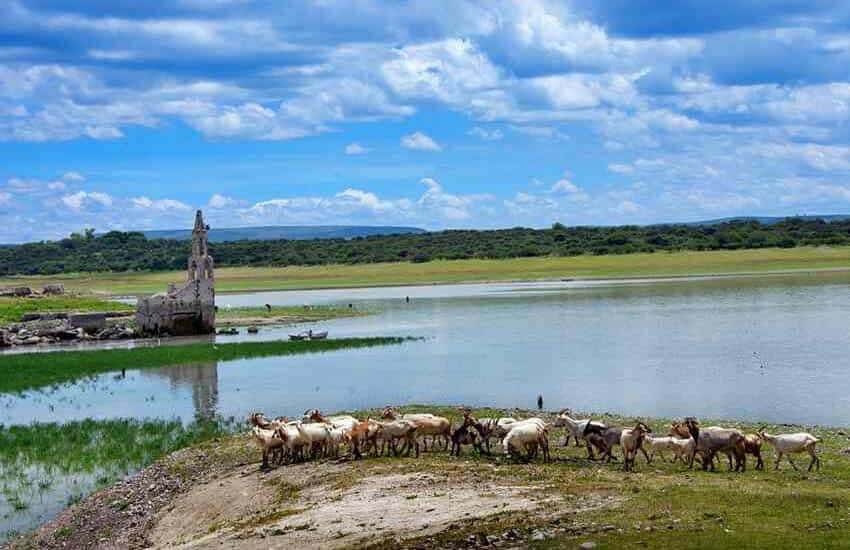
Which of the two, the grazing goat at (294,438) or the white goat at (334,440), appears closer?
the grazing goat at (294,438)

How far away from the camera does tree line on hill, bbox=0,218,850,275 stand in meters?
142

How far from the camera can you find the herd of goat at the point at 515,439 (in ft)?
61.4

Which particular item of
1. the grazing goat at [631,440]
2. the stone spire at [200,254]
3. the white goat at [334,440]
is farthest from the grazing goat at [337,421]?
the stone spire at [200,254]

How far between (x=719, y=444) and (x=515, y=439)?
372 cm

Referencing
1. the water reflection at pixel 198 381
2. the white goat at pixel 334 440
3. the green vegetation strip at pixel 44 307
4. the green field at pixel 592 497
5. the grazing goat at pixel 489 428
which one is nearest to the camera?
the green field at pixel 592 497

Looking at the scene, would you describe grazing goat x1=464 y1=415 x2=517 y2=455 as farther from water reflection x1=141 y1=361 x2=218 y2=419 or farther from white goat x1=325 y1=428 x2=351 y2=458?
water reflection x1=141 y1=361 x2=218 y2=419

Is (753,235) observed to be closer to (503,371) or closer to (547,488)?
(503,371)

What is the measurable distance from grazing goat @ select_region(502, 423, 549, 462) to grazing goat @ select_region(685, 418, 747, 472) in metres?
2.73

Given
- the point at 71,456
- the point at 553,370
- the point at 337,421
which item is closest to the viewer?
the point at 337,421

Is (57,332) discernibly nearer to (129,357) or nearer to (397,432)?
(129,357)

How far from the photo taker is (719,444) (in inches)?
734

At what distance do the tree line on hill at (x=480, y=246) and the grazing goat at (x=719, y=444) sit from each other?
119957 mm

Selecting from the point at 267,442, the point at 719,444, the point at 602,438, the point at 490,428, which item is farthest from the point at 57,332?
the point at 719,444

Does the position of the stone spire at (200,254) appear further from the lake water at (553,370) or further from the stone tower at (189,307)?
the lake water at (553,370)
